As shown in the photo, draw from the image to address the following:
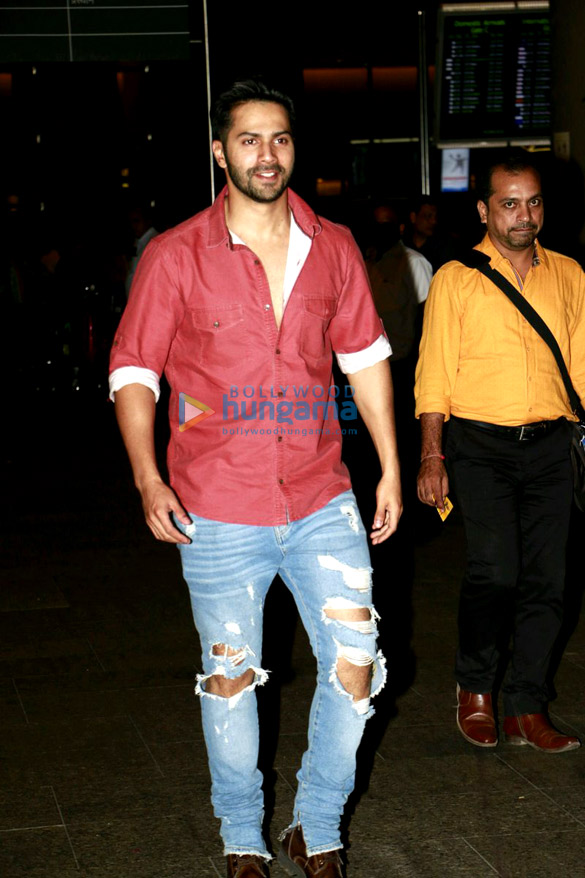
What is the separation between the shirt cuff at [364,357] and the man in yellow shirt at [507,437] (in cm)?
93

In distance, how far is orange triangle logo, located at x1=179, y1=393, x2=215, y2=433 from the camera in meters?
3.34

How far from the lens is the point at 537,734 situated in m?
4.45

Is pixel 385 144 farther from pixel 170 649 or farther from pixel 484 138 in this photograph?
pixel 170 649

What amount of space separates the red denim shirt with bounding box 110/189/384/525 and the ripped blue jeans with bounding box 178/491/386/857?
74mm

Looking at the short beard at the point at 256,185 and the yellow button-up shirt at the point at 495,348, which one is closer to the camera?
the short beard at the point at 256,185

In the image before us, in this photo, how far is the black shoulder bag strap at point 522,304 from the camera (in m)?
4.46

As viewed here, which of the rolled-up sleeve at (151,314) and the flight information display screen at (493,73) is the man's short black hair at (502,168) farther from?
the flight information display screen at (493,73)

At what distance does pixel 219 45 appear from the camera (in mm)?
14656

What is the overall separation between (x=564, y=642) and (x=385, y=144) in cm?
1759

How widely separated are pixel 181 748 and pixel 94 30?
371 inches

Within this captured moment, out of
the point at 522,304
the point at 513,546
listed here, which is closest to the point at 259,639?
the point at 513,546

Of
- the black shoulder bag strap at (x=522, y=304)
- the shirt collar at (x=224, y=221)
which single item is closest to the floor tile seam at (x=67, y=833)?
the shirt collar at (x=224, y=221)

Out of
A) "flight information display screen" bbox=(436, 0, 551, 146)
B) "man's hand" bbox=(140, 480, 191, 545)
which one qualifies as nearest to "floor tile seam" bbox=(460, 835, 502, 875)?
"man's hand" bbox=(140, 480, 191, 545)

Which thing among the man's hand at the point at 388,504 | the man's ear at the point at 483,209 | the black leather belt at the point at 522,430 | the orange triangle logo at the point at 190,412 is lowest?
the black leather belt at the point at 522,430
